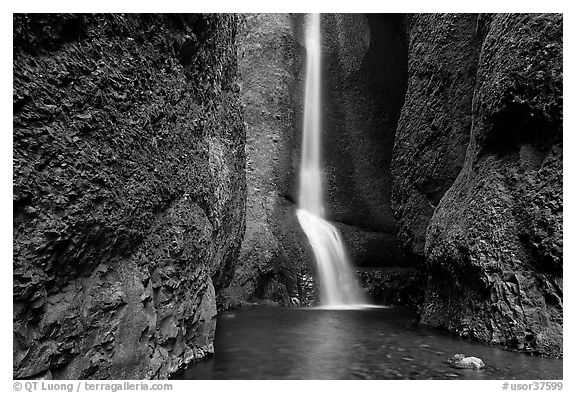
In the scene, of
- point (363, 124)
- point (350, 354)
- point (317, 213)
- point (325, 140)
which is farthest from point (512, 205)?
point (325, 140)

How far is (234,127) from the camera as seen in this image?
9289 mm

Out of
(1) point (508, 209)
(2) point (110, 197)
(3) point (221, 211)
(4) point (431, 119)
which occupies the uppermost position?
(4) point (431, 119)

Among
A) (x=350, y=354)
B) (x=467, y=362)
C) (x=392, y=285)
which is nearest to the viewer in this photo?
(x=467, y=362)

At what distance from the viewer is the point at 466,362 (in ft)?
18.7

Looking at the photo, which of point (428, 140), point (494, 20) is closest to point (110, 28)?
point (494, 20)

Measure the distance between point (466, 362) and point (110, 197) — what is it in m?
4.70

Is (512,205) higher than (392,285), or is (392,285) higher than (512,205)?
(512,205)

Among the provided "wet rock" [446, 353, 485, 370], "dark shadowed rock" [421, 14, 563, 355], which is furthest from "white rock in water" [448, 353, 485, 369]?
"dark shadowed rock" [421, 14, 563, 355]

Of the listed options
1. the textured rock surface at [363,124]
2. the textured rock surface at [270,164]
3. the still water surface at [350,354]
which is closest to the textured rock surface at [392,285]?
the textured rock surface at [363,124]

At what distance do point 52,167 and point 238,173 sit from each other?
20.2 feet

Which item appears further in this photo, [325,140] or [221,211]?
[325,140]

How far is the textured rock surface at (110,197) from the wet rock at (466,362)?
327cm

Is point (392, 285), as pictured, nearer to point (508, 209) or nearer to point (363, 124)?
point (363, 124)

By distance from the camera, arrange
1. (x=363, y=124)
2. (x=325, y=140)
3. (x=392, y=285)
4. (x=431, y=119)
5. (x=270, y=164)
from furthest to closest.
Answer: (x=325, y=140) → (x=363, y=124) → (x=270, y=164) → (x=392, y=285) → (x=431, y=119)
